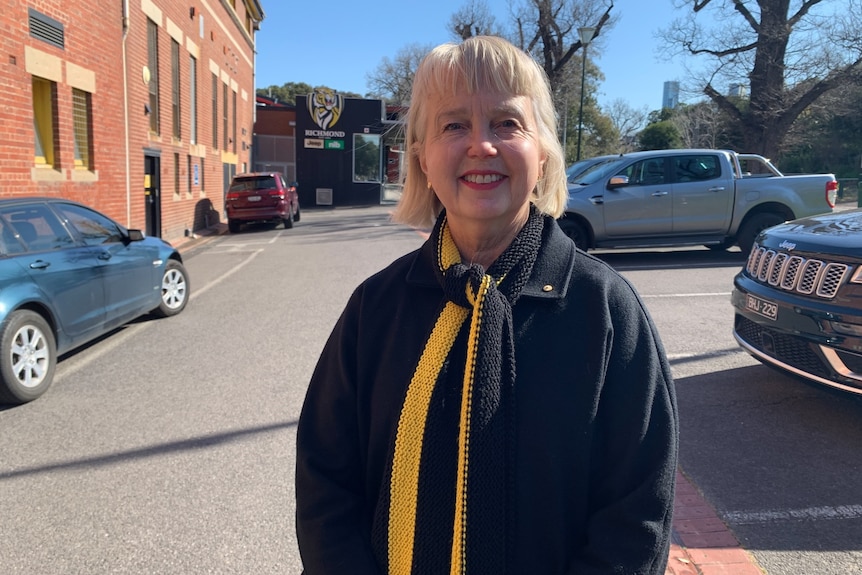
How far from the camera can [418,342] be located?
1.53 metres

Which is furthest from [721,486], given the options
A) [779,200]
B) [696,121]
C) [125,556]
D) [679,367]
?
[696,121]

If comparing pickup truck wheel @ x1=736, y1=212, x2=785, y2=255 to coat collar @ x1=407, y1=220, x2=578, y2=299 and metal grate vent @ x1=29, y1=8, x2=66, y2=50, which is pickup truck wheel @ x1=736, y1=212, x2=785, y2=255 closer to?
coat collar @ x1=407, y1=220, x2=578, y2=299

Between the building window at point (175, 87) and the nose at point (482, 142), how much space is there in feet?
57.9

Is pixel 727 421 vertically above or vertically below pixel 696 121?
below

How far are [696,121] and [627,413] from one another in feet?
145

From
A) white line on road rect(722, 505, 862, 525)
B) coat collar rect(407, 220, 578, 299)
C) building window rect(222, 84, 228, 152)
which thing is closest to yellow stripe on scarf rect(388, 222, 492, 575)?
coat collar rect(407, 220, 578, 299)

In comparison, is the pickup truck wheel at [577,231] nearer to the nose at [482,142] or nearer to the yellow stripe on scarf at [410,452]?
the nose at [482,142]

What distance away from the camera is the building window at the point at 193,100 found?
19.1 meters

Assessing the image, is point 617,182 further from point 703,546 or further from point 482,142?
point 482,142

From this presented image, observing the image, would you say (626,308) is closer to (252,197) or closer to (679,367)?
(679,367)

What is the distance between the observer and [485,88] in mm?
1532

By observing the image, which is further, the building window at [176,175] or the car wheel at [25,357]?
the building window at [176,175]

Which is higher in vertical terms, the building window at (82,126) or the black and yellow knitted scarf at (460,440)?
the building window at (82,126)

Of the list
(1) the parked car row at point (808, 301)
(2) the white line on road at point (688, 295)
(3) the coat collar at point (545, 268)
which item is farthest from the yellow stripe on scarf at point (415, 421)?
(2) the white line on road at point (688, 295)
